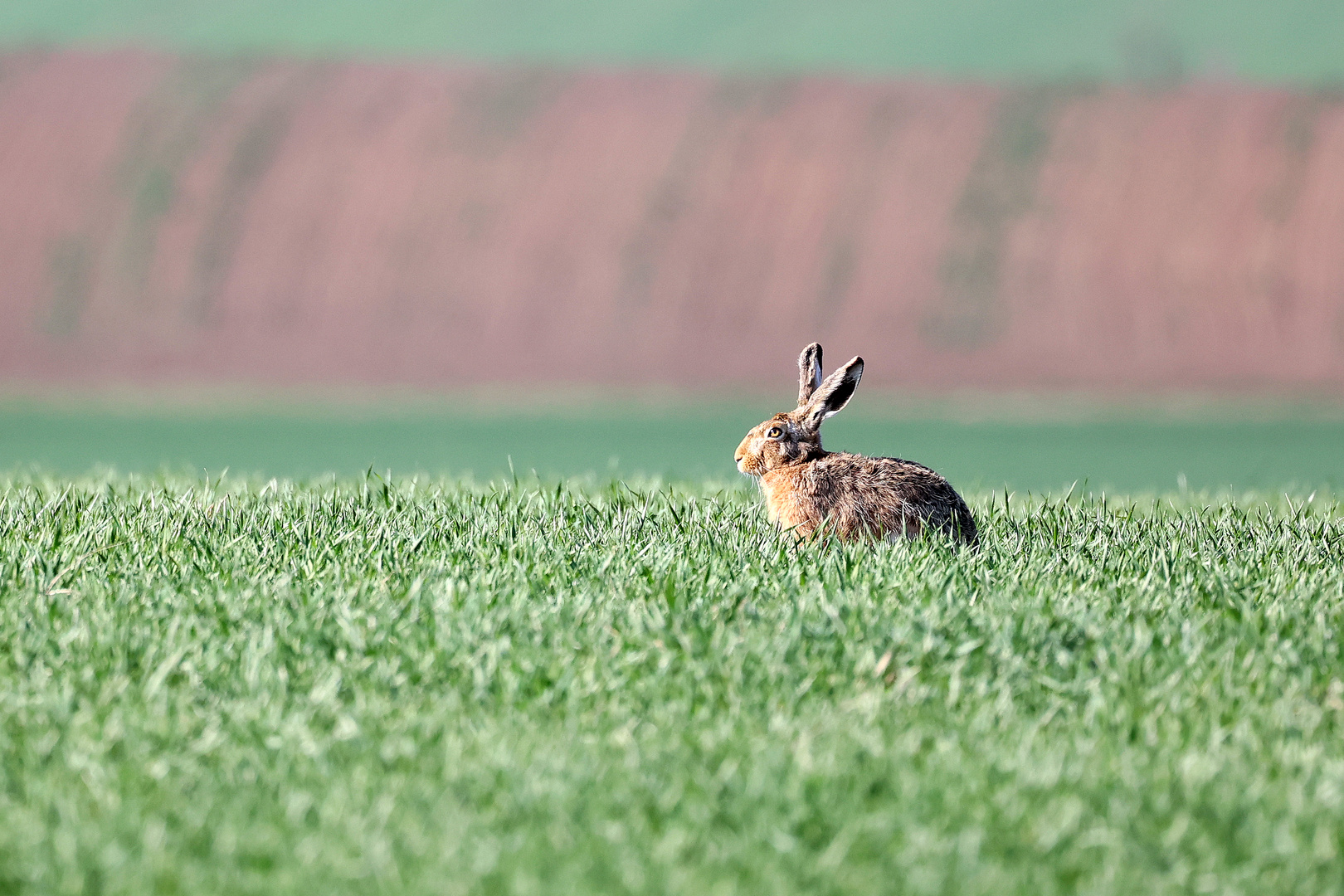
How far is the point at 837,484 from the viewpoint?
15.2 ft

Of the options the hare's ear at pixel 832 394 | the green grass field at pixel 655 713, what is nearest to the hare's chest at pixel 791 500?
the green grass field at pixel 655 713

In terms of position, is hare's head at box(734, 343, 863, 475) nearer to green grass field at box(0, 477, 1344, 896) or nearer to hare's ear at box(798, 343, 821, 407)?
hare's ear at box(798, 343, 821, 407)

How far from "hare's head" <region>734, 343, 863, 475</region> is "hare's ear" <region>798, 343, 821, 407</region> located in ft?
0.20

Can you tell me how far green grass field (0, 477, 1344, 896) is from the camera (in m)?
2.36

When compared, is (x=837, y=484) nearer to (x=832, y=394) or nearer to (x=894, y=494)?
(x=894, y=494)

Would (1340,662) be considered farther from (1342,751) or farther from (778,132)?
(778,132)

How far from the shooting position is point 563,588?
3.94 m

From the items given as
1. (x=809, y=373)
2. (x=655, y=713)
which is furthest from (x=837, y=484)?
(x=655, y=713)

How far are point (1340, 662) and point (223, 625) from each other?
2790 millimetres

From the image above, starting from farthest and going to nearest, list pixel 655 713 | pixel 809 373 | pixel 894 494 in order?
pixel 809 373 → pixel 894 494 → pixel 655 713

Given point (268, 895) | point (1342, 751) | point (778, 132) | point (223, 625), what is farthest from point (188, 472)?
point (778, 132)

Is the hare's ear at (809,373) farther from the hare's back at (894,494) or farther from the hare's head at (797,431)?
the hare's back at (894,494)

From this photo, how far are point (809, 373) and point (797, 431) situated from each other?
0.27 metres

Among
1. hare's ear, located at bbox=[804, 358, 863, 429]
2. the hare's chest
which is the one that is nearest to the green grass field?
the hare's chest
